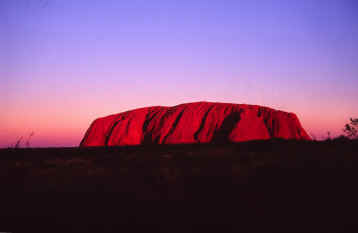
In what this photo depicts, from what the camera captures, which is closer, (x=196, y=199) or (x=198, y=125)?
(x=196, y=199)

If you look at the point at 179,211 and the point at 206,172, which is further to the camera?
the point at 206,172

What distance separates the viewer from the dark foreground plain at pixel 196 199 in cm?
450

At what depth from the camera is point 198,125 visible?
50344 mm

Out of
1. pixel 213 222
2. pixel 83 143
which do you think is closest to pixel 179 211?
pixel 213 222

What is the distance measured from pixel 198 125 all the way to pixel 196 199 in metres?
44.9

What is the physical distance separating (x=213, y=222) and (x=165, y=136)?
45942mm

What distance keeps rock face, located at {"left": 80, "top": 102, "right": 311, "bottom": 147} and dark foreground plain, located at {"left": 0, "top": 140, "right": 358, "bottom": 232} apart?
36.9m

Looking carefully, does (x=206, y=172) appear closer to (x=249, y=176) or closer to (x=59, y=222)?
(x=249, y=176)

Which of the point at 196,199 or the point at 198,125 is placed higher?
the point at 196,199

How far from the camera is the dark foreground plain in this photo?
450 cm

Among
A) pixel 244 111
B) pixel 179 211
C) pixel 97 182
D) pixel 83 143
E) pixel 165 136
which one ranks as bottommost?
pixel 83 143

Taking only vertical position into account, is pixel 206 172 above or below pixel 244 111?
above

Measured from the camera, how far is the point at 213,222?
4.54 meters

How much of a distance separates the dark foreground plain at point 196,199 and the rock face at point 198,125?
36.9m
